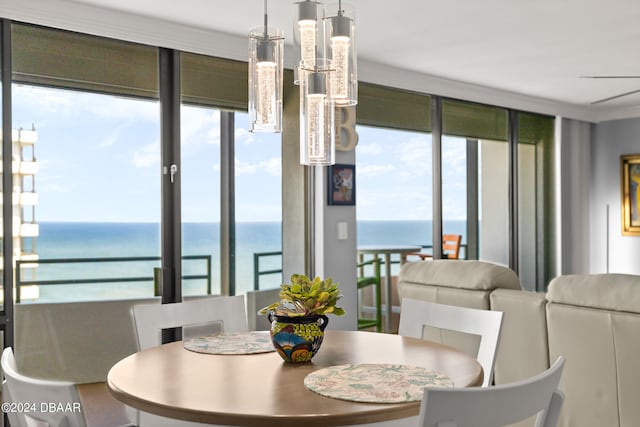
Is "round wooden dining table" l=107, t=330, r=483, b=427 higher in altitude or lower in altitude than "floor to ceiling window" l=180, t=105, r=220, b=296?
lower

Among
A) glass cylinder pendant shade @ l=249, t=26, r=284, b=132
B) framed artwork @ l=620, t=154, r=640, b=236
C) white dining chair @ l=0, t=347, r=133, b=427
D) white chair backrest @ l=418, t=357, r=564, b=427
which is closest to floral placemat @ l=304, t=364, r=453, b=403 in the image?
white chair backrest @ l=418, t=357, r=564, b=427

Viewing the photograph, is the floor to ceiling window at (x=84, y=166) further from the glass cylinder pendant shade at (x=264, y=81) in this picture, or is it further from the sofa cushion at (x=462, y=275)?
the glass cylinder pendant shade at (x=264, y=81)

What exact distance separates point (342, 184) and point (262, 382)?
131 inches

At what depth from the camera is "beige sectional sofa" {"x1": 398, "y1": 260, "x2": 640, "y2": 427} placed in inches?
103

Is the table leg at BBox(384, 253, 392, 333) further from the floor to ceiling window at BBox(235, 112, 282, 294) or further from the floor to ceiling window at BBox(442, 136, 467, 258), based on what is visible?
the floor to ceiling window at BBox(235, 112, 282, 294)

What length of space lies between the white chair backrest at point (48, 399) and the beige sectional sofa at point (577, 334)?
6.86 feet

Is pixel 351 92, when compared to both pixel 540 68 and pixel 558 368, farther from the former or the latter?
pixel 540 68

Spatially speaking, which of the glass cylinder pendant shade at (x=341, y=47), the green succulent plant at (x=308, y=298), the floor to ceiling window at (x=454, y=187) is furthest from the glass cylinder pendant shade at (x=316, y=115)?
the floor to ceiling window at (x=454, y=187)

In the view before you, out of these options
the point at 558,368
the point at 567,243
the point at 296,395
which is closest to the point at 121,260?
the point at 296,395

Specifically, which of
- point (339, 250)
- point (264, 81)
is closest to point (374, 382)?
point (264, 81)

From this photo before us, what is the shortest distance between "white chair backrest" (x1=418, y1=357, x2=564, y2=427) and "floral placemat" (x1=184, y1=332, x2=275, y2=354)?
108 centimetres

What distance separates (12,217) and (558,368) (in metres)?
3.04

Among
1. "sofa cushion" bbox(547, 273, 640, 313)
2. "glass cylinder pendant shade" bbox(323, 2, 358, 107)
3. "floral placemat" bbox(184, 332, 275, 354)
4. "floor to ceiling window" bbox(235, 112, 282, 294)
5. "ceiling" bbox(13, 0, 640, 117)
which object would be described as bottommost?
"floral placemat" bbox(184, 332, 275, 354)

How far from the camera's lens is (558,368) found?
4.65ft
